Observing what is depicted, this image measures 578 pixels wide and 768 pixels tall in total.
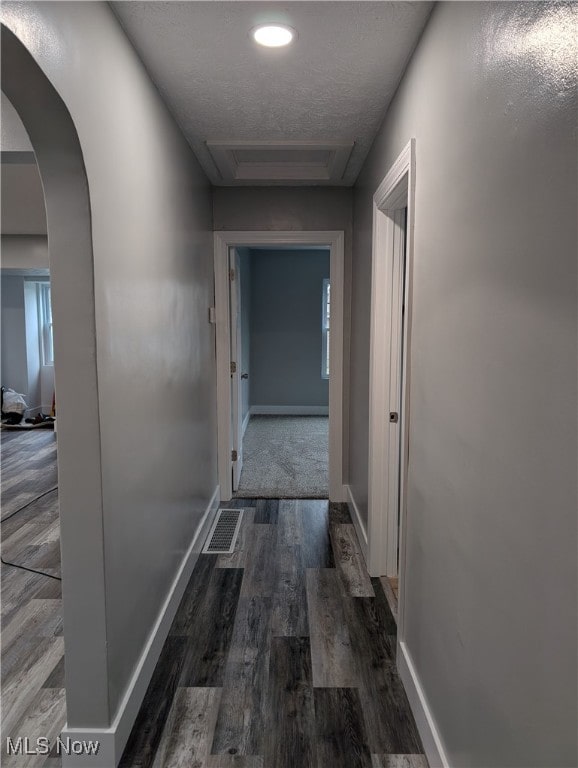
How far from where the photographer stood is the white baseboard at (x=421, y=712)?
4.84ft

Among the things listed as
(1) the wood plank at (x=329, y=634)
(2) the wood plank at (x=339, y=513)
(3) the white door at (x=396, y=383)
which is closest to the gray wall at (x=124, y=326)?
(1) the wood plank at (x=329, y=634)

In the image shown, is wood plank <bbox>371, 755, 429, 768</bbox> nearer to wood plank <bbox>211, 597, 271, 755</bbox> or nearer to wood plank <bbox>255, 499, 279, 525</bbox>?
wood plank <bbox>211, 597, 271, 755</bbox>

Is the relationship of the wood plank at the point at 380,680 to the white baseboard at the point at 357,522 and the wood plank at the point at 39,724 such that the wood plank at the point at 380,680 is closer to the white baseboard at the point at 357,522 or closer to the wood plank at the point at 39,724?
the white baseboard at the point at 357,522

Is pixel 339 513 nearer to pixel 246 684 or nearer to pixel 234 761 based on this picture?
pixel 246 684

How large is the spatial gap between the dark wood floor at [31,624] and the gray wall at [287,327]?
3.82 meters

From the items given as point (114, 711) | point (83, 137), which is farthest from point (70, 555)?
point (83, 137)

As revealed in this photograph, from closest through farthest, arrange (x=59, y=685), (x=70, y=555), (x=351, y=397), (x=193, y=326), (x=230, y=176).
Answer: (x=70, y=555), (x=59, y=685), (x=193, y=326), (x=230, y=176), (x=351, y=397)

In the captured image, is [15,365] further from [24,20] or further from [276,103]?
[24,20]

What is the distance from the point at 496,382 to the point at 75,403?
3.69ft

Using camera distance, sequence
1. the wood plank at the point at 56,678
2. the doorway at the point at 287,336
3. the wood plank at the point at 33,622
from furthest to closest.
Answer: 1. the doorway at the point at 287,336
2. the wood plank at the point at 33,622
3. the wood plank at the point at 56,678

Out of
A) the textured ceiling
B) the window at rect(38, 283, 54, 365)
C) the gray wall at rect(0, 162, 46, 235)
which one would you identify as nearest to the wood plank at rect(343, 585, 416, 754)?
the textured ceiling

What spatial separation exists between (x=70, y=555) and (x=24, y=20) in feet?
4.44

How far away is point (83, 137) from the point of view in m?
1.32

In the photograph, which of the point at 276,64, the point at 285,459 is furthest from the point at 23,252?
the point at 276,64
